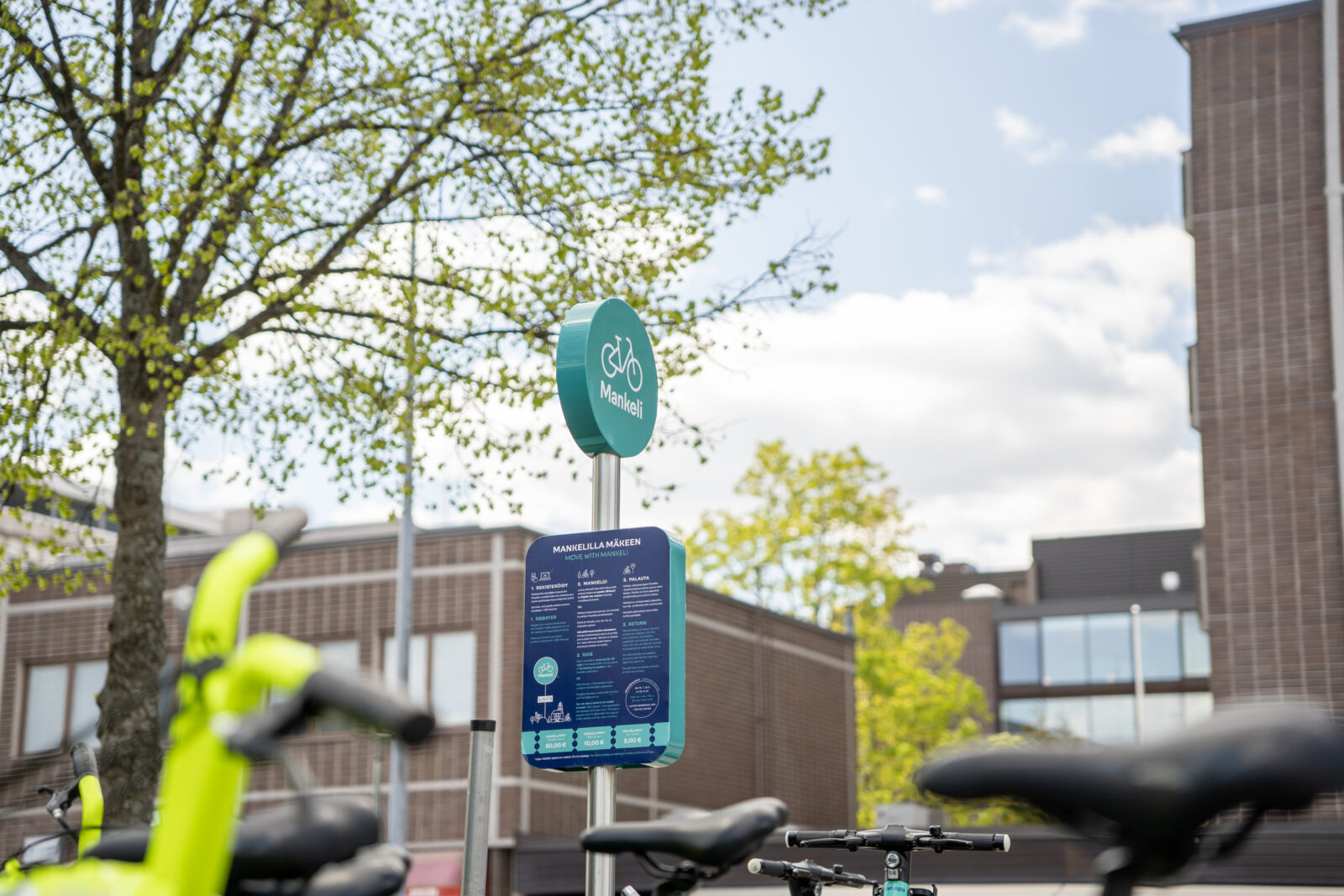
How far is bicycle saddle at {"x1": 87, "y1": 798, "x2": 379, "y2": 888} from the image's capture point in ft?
7.88

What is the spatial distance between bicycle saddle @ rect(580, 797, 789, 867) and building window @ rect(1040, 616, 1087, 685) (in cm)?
5919

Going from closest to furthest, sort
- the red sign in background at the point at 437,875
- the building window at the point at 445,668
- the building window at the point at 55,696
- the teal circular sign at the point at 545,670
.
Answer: the teal circular sign at the point at 545,670
the red sign in background at the point at 437,875
the building window at the point at 445,668
the building window at the point at 55,696

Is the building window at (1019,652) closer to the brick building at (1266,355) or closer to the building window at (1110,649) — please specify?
the building window at (1110,649)

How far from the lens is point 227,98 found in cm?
1305

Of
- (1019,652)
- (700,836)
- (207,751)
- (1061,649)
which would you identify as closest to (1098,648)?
(1061,649)

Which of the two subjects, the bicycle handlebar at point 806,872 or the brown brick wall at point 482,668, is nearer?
the bicycle handlebar at point 806,872

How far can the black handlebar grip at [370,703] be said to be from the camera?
2.00 metres

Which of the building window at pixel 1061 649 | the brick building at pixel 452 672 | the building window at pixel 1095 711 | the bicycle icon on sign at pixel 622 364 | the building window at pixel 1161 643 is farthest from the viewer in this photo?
the building window at pixel 1061 649

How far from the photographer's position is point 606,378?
7.05 metres

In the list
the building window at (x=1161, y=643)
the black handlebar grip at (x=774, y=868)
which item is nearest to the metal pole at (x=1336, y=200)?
the black handlebar grip at (x=774, y=868)

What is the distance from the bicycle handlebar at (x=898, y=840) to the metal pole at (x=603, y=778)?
0.76 meters

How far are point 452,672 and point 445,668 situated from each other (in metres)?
0.17

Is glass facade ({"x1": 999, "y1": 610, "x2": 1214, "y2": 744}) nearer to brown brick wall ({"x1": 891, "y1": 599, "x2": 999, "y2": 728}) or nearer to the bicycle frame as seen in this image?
brown brick wall ({"x1": 891, "y1": 599, "x2": 999, "y2": 728})

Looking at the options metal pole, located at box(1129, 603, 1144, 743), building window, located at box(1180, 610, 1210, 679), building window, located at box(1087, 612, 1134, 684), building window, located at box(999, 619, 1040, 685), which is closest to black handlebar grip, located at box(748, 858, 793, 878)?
metal pole, located at box(1129, 603, 1144, 743)
